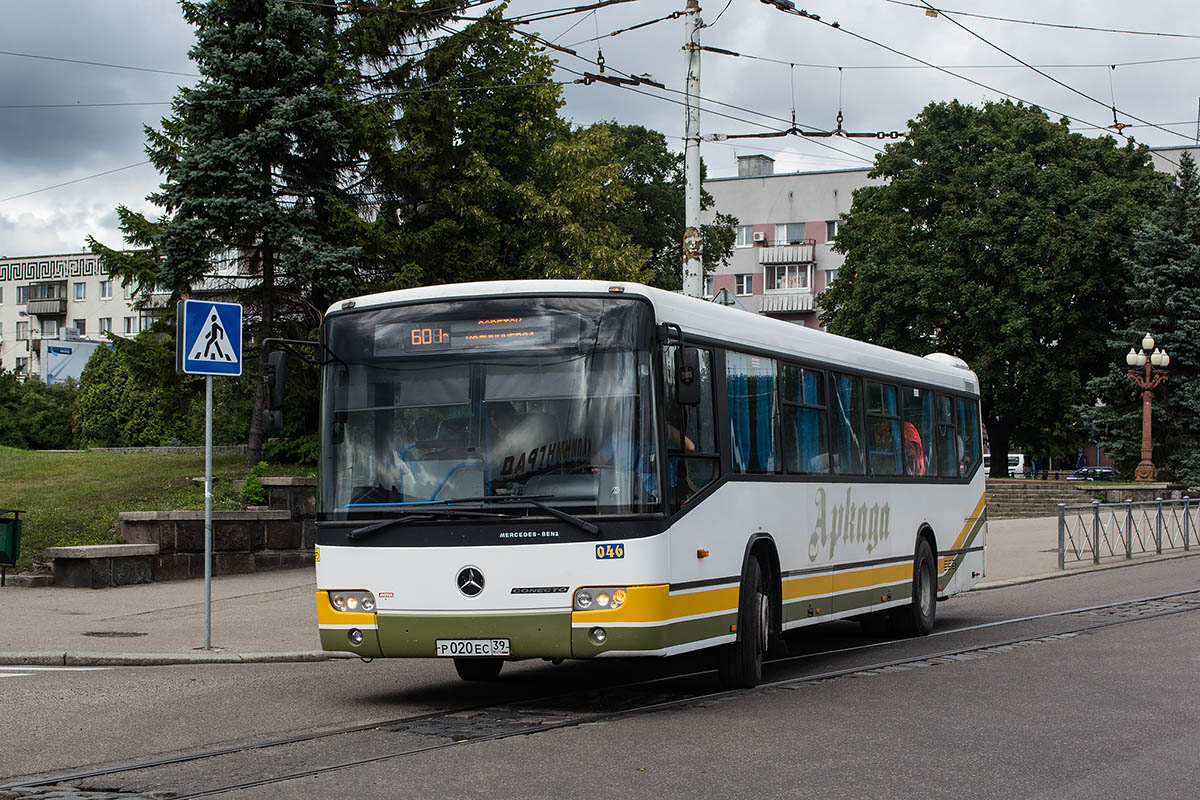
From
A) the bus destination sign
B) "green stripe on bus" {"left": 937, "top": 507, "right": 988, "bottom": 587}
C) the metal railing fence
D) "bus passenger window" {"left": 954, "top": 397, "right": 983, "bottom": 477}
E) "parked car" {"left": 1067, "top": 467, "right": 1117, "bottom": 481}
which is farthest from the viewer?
"parked car" {"left": 1067, "top": 467, "right": 1117, "bottom": 481}

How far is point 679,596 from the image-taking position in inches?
378

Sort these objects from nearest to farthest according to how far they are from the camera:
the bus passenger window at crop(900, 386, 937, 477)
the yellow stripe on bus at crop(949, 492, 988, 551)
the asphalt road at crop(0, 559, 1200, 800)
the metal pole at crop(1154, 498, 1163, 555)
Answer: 1. the asphalt road at crop(0, 559, 1200, 800)
2. the bus passenger window at crop(900, 386, 937, 477)
3. the yellow stripe on bus at crop(949, 492, 988, 551)
4. the metal pole at crop(1154, 498, 1163, 555)

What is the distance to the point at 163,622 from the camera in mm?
15352

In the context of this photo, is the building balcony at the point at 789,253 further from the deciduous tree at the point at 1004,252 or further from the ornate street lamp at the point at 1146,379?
the ornate street lamp at the point at 1146,379

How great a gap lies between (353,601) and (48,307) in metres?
107

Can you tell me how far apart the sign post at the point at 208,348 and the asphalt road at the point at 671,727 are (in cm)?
126

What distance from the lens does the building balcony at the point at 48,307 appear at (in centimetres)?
10919

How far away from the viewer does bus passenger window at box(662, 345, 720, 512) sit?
9.68 metres

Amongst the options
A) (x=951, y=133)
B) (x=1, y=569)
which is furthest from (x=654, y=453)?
(x=951, y=133)

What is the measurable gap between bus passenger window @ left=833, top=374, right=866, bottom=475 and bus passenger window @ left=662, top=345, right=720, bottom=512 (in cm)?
281

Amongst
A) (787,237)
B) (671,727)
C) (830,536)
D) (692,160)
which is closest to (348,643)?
(671,727)

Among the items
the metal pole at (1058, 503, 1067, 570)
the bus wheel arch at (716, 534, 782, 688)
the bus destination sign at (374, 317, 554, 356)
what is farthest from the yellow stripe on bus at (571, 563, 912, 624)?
the metal pole at (1058, 503, 1067, 570)

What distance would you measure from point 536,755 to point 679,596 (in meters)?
2.05

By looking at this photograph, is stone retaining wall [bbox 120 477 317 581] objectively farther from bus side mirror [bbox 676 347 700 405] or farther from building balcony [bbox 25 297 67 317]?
building balcony [bbox 25 297 67 317]
